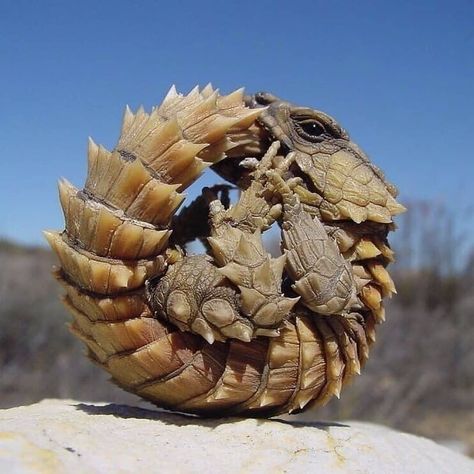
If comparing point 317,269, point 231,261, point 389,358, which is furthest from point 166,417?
point 389,358

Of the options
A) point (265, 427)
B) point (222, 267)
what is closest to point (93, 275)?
point (222, 267)

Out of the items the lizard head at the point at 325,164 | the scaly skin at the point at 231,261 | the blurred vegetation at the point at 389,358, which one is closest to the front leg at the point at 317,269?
the scaly skin at the point at 231,261

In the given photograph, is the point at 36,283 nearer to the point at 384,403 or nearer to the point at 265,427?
the point at 384,403

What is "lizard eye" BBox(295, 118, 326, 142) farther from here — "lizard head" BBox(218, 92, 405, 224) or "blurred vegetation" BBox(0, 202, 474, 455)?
"blurred vegetation" BBox(0, 202, 474, 455)

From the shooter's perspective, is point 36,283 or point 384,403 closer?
point 384,403

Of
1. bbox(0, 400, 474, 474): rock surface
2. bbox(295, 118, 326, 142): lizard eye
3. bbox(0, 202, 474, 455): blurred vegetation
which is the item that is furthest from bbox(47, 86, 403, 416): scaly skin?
bbox(0, 202, 474, 455): blurred vegetation

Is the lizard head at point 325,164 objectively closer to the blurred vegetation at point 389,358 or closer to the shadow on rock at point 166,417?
the shadow on rock at point 166,417
